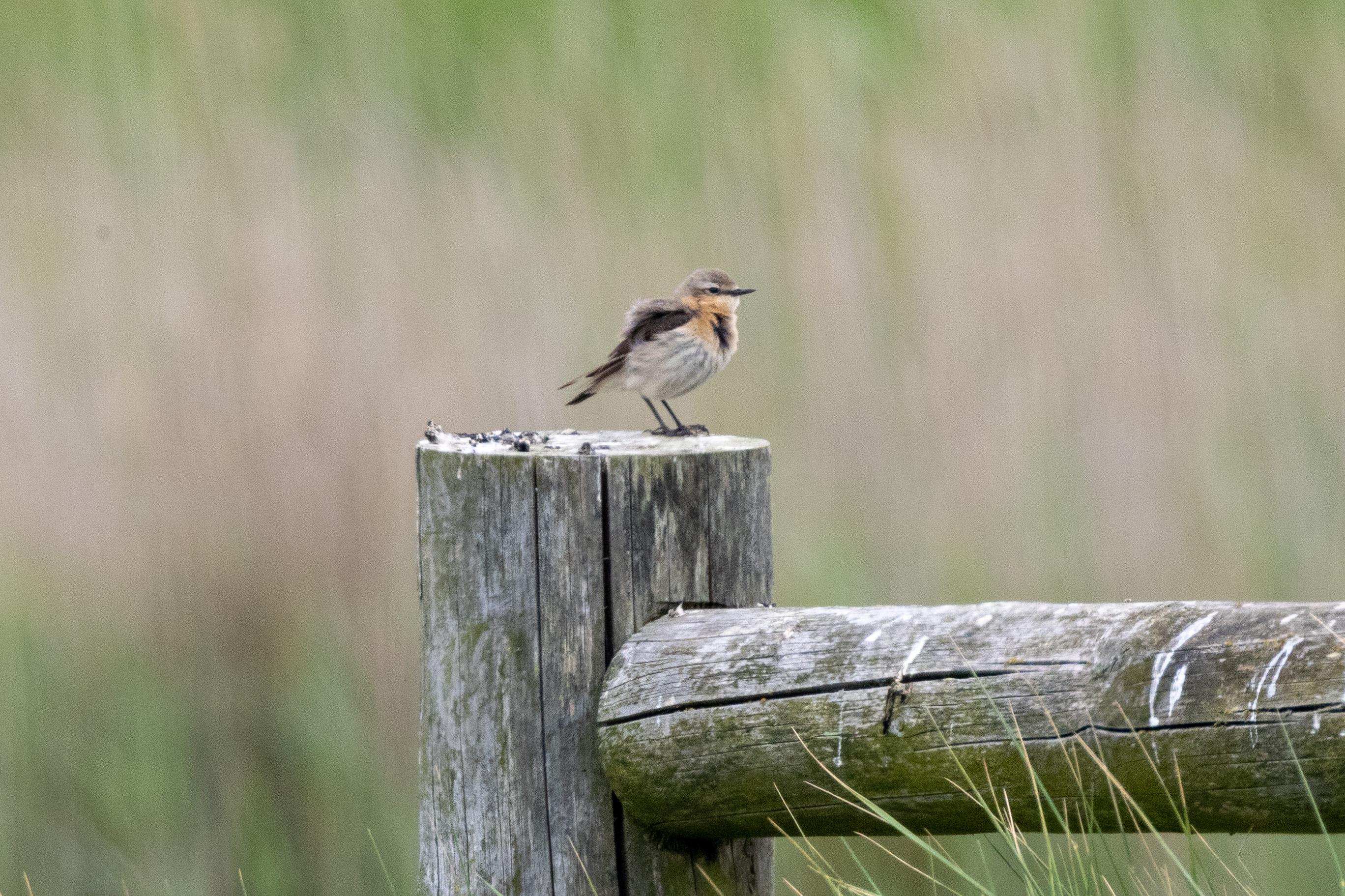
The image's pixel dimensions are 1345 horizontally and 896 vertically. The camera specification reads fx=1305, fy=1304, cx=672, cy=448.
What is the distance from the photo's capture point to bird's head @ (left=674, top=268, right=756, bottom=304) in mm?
3369

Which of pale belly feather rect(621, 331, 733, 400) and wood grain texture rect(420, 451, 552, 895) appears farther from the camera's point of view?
pale belly feather rect(621, 331, 733, 400)

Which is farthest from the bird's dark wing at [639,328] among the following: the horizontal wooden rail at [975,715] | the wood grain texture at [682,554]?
the horizontal wooden rail at [975,715]

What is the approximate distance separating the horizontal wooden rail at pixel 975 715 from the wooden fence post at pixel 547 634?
0.17 ft

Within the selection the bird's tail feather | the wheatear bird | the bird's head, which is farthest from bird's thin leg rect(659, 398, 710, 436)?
the bird's head

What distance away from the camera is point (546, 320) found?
3402mm

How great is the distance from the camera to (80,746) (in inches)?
117

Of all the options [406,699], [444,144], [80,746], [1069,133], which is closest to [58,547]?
[80,746]

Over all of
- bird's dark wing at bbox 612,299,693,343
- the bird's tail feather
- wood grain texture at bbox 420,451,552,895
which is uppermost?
bird's dark wing at bbox 612,299,693,343

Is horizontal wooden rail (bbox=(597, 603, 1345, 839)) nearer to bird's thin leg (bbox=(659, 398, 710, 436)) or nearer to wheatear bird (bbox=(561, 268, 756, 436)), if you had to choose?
bird's thin leg (bbox=(659, 398, 710, 436))

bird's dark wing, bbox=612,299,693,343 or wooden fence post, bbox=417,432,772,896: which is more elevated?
bird's dark wing, bbox=612,299,693,343

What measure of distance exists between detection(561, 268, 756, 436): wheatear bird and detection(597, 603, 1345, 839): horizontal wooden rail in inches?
57.9

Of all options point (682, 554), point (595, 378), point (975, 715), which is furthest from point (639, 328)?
point (975, 715)

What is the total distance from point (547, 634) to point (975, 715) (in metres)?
0.60

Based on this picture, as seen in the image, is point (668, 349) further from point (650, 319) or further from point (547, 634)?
point (547, 634)
